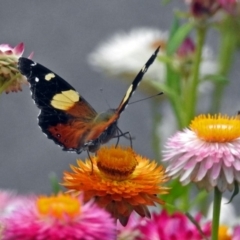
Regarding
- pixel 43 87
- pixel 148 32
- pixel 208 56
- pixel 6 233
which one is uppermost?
pixel 148 32

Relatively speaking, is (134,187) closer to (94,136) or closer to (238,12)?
(94,136)

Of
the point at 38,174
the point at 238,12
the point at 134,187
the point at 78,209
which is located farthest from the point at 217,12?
the point at 38,174

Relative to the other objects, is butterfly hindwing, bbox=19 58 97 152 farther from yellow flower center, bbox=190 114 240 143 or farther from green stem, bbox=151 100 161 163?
green stem, bbox=151 100 161 163

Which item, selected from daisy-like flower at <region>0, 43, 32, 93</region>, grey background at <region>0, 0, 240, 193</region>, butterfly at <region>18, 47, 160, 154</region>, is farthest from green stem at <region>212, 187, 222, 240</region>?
grey background at <region>0, 0, 240, 193</region>

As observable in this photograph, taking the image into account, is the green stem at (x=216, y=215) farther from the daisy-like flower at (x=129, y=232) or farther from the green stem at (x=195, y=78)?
the green stem at (x=195, y=78)

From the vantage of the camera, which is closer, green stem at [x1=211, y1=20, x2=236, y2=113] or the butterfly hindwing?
the butterfly hindwing
